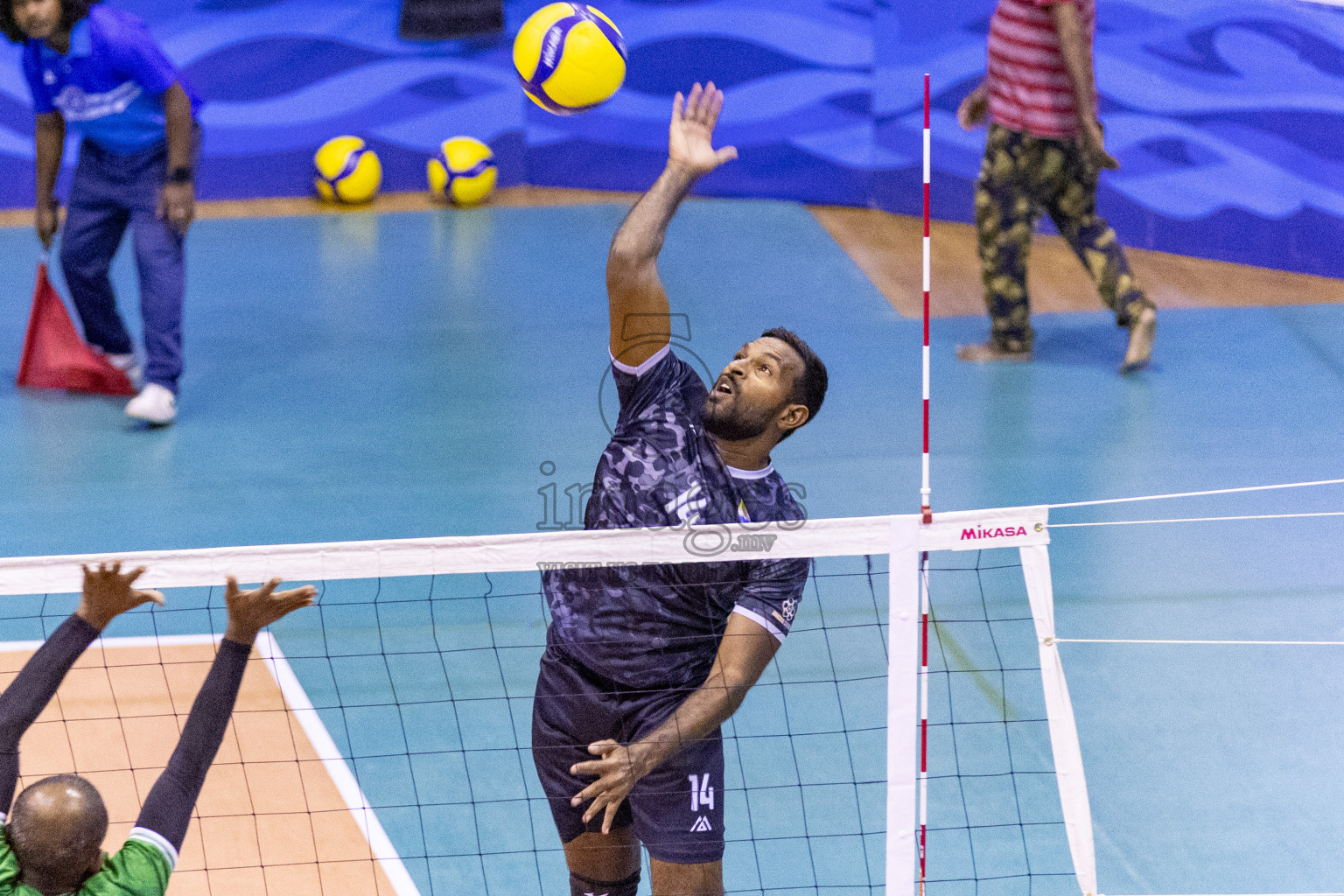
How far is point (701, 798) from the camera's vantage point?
3396 mm

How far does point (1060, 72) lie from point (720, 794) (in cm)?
545

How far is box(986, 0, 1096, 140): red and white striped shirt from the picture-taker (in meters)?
7.70

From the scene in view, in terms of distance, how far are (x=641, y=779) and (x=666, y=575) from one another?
0.46 metres

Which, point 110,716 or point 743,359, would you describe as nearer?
point 743,359

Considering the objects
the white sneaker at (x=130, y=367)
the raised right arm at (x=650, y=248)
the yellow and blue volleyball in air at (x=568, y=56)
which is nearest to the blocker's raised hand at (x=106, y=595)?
the raised right arm at (x=650, y=248)

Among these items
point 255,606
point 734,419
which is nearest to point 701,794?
point 734,419

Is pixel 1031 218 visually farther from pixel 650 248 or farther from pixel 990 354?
pixel 650 248

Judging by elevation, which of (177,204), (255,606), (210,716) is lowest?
(210,716)

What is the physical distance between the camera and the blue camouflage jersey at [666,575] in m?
3.38

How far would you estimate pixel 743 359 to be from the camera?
11.3ft

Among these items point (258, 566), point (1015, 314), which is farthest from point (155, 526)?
point (1015, 314)

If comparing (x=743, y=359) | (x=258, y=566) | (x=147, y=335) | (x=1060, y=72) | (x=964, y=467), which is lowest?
(x=258, y=566)

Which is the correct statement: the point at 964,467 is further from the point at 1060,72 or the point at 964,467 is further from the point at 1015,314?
the point at 1060,72

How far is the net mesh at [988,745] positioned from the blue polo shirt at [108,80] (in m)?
4.26
